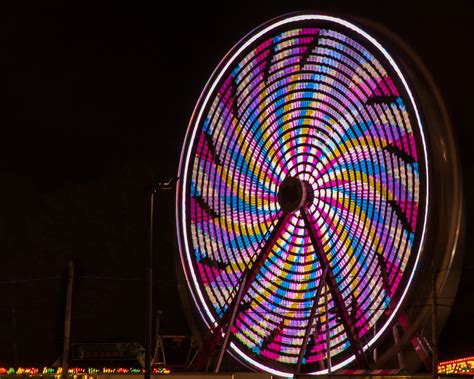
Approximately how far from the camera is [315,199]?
22.9 metres

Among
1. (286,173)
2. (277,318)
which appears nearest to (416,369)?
(277,318)

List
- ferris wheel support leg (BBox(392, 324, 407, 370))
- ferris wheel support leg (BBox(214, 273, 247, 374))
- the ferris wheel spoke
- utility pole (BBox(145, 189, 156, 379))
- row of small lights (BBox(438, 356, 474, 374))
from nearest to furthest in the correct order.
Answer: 1. utility pole (BBox(145, 189, 156, 379))
2. ferris wheel support leg (BBox(392, 324, 407, 370))
3. row of small lights (BBox(438, 356, 474, 374))
4. the ferris wheel spoke
5. ferris wheel support leg (BBox(214, 273, 247, 374))

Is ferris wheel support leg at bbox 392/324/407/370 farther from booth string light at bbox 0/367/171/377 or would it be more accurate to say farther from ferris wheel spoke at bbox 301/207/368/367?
booth string light at bbox 0/367/171/377

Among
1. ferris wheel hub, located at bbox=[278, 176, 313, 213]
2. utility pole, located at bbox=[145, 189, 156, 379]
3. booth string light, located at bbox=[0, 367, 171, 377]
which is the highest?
ferris wheel hub, located at bbox=[278, 176, 313, 213]

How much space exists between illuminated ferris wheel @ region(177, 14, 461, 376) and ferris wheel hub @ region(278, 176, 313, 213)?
4cm

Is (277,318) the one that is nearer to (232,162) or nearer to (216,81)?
(232,162)

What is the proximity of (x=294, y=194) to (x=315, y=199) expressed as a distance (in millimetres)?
531

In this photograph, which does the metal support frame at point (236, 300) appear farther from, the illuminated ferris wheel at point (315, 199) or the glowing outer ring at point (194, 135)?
the glowing outer ring at point (194, 135)

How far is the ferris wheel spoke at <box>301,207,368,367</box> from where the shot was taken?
1978 centimetres

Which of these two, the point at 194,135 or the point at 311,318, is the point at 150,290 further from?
the point at 194,135

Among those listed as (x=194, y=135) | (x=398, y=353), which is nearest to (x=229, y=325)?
(x=194, y=135)

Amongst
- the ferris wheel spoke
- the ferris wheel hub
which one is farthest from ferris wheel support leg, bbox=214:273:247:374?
the ferris wheel spoke

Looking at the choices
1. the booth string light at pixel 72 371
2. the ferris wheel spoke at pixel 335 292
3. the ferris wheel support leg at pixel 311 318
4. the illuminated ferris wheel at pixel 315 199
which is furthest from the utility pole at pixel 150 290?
the ferris wheel spoke at pixel 335 292

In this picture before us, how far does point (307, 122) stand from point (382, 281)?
16.7ft
